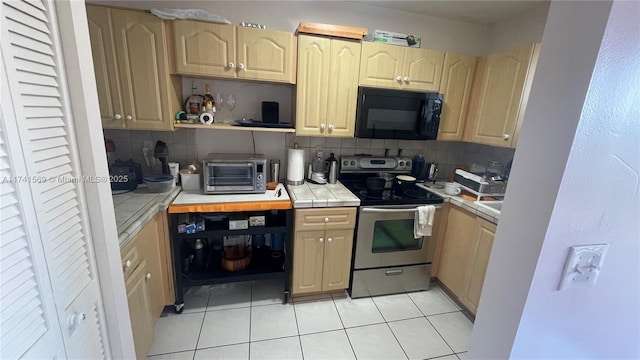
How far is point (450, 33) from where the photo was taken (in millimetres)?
2416

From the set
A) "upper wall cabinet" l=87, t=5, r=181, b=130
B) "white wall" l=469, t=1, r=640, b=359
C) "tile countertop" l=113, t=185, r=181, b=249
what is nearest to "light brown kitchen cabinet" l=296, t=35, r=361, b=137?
"upper wall cabinet" l=87, t=5, r=181, b=130

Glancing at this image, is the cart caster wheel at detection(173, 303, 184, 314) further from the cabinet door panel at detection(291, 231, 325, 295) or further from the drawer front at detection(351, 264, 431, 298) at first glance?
the drawer front at detection(351, 264, 431, 298)

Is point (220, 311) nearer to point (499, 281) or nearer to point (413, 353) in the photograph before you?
point (413, 353)

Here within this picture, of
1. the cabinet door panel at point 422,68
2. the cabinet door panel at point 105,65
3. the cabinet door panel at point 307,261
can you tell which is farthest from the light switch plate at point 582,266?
the cabinet door panel at point 105,65

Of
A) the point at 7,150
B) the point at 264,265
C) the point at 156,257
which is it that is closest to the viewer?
the point at 7,150

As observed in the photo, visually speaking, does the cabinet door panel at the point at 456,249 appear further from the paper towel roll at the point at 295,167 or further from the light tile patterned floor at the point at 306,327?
the paper towel roll at the point at 295,167

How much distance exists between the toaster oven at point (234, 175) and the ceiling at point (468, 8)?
5.40 feet

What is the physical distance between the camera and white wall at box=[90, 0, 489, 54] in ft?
6.54

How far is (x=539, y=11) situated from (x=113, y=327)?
10.6 feet

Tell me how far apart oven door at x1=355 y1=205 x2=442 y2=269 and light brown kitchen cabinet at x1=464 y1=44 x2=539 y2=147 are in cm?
72

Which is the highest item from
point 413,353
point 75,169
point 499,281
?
point 75,169

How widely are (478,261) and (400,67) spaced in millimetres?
1580

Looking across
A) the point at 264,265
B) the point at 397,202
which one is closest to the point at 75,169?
the point at 264,265

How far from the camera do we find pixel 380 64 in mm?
2039
